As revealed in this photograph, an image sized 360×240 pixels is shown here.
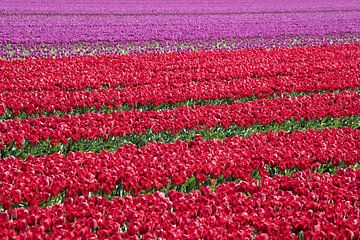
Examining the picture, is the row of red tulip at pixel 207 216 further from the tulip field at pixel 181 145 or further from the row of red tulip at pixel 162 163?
the row of red tulip at pixel 162 163

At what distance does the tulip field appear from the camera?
17.8 ft

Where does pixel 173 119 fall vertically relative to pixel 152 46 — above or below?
above

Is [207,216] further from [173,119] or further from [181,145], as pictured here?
[173,119]

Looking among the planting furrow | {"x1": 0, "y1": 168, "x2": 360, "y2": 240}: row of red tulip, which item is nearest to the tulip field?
{"x1": 0, "y1": 168, "x2": 360, "y2": 240}: row of red tulip

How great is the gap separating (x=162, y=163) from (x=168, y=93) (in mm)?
4487

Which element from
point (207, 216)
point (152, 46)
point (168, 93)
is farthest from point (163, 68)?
point (207, 216)

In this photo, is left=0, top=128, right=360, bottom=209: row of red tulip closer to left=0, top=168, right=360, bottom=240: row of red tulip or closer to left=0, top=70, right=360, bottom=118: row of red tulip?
left=0, top=168, right=360, bottom=240: row of red tulip

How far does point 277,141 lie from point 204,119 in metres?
1.64

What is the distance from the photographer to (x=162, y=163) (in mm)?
7148

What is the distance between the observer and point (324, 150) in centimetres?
792

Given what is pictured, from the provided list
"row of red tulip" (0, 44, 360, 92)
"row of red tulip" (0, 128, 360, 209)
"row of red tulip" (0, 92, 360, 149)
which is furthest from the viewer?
"row of red tulip" (0, 44, 360, 92)

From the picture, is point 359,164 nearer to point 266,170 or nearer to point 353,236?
point 266,170

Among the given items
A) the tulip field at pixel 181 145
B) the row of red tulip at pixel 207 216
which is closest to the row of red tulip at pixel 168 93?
the tulip field at pixel 181 145

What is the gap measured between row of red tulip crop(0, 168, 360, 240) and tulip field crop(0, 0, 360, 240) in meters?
0.01
